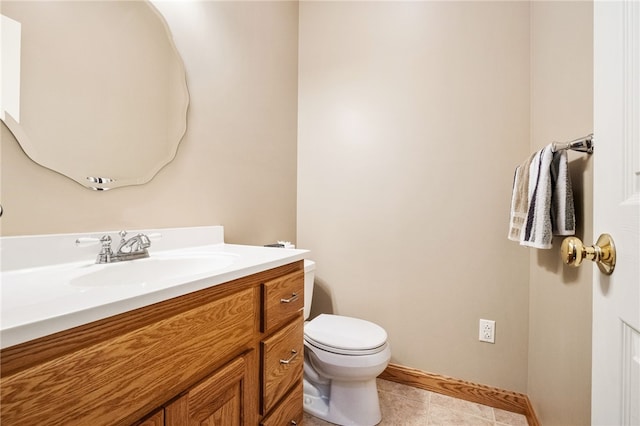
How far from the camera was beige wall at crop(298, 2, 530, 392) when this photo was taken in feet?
4.82

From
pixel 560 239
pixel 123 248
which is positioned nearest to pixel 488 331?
pixel 560 239

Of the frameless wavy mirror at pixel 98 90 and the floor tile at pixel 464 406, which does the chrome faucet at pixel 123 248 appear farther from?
the floor tile at pixel 464 406

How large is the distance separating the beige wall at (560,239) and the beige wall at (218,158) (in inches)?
53.4

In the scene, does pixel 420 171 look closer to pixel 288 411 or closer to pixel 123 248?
pixel 288 411

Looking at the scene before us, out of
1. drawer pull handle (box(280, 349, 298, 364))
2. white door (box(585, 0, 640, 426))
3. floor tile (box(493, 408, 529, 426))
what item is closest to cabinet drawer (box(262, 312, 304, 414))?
drawer pull handle (box(280, 349, 298, 364))


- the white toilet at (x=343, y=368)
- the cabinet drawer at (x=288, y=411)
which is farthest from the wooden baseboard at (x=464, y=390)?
the cabinet drawer at (x=288, y=411)

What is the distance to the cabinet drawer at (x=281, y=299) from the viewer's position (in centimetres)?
84

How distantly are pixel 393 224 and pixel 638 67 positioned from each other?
1.33 meters

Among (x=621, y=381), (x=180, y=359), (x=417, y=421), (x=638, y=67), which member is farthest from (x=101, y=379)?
(x=417, y=421)

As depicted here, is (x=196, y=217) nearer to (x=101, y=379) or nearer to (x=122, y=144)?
(x=122, y=144)

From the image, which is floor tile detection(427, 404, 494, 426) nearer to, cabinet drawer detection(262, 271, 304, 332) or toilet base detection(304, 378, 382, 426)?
toilet base detection(304, 378, 382, 426)

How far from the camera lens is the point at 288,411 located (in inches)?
38.5

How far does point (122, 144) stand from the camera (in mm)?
989

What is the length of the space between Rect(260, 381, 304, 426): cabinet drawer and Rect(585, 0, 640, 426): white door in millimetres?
789
